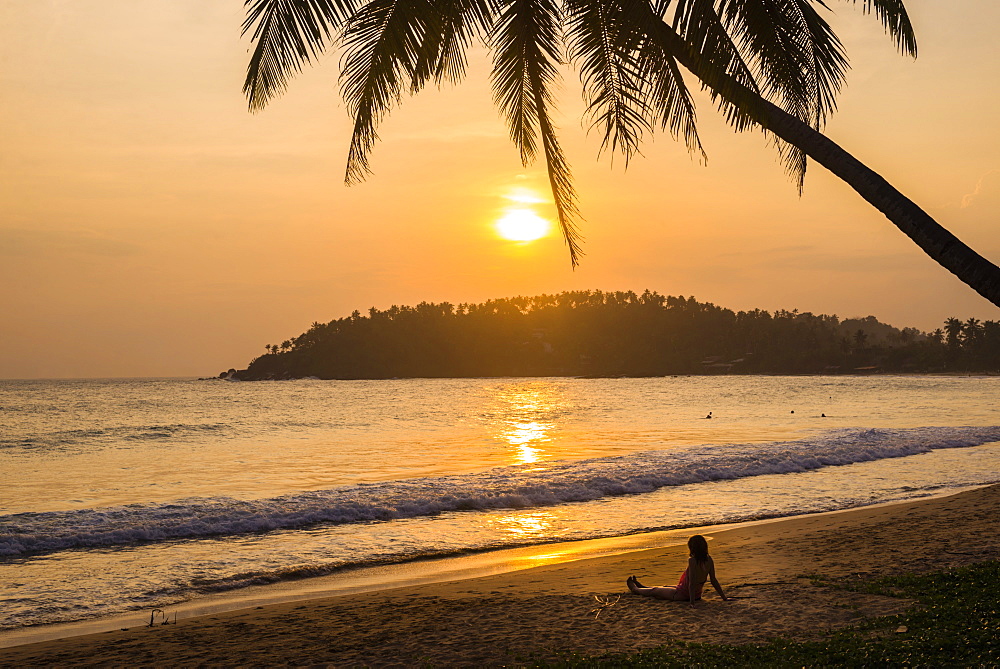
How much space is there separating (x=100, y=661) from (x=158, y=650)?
0.47 metres

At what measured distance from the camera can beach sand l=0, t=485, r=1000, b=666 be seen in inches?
249

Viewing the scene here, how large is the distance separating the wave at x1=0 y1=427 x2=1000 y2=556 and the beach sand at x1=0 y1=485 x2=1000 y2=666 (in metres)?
5.60

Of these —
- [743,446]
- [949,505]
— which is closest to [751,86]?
[949,505]

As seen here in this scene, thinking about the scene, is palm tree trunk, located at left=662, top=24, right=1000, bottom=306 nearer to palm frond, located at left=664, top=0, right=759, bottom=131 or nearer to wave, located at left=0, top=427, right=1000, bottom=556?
palm frond, located at left=664, top=0, right=759, bottom=131

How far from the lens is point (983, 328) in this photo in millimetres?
151500

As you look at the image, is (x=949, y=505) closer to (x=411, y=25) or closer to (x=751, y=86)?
(x=751, y=86)

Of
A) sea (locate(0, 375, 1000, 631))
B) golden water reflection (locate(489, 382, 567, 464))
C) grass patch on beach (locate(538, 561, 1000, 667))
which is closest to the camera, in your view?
grass patch on beach (locate(538, 561, 1000, 667))

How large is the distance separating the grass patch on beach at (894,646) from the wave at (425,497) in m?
9.13

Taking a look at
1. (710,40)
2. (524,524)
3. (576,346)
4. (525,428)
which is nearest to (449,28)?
(710,40)

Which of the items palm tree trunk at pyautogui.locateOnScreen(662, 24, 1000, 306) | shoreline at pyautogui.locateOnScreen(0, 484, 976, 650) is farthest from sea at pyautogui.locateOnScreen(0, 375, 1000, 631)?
palm tree trunk at pyautogui.locateOnScreen(662, 24, 1000, 306)

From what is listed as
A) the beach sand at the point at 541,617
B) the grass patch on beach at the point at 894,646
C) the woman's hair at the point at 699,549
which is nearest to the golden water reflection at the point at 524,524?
the beach sand at the point at 541,617

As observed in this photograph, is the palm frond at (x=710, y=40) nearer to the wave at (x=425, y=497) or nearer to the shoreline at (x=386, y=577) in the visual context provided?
the shoreline at (x=386, y=577)

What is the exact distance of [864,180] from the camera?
208 inches

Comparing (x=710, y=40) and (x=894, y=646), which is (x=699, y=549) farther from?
(x=710, y=40)
